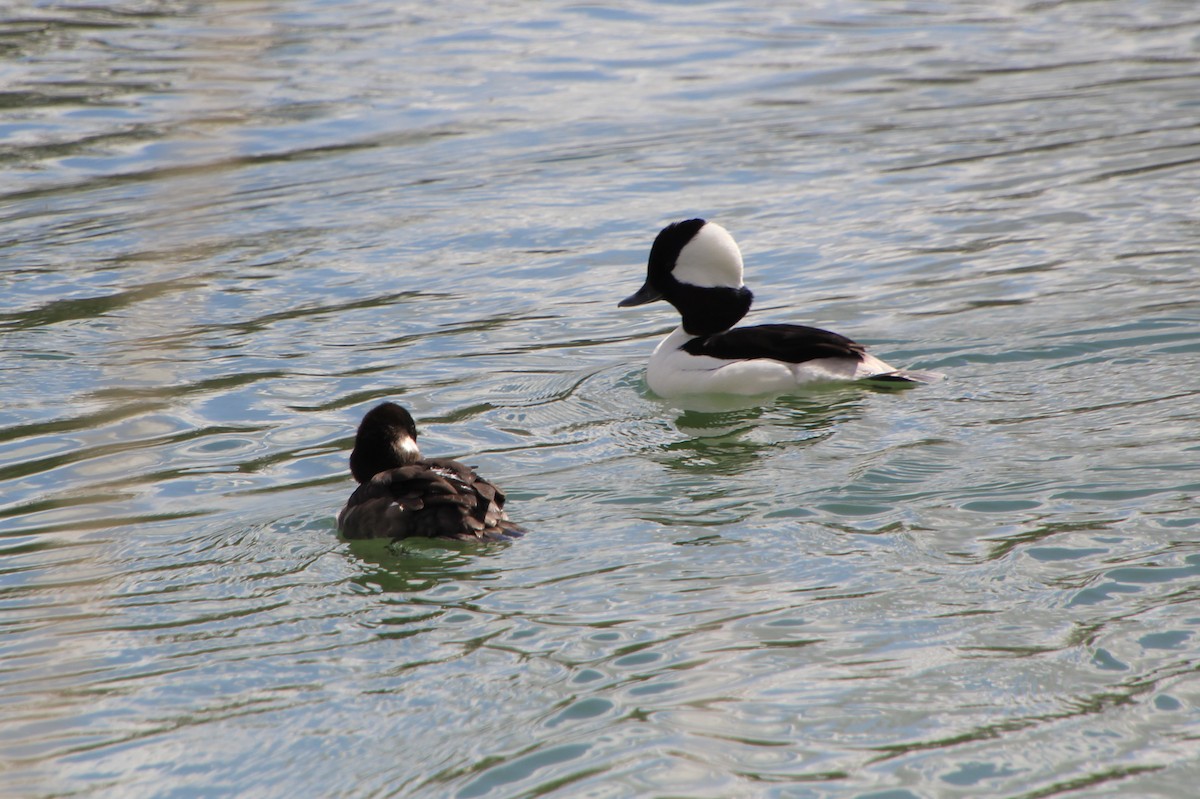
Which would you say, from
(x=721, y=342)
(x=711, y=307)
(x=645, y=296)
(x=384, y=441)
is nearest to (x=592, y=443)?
(x=721, y=342)

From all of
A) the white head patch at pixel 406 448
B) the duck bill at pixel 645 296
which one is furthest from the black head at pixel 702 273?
the white head patch at pixel 406 448

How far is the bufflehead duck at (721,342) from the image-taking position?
8.91 meters

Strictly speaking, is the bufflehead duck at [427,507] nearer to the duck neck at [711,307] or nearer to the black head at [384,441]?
the black head at [384,441]

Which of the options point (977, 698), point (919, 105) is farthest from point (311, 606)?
point (919, 105)

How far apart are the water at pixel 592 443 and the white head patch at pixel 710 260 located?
75 centimetres

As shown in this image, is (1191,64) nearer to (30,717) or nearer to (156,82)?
(156,82)

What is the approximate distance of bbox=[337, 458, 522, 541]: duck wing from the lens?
6551mm

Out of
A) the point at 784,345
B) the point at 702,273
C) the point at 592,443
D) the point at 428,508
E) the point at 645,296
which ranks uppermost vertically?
the point at 702,273

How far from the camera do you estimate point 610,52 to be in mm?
21062

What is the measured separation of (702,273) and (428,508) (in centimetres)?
360

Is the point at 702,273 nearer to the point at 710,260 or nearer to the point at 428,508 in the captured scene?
the point at 710,260

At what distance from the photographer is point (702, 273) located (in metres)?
9.70

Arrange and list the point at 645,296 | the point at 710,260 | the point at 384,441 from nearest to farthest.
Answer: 1. the point at 384,441
2. the point at 710,260
3. the point at 645,296

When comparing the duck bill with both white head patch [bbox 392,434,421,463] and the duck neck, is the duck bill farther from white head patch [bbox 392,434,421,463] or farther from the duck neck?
white head patch [bbox 392,434,421,463]
